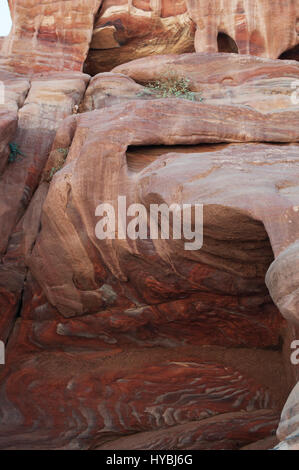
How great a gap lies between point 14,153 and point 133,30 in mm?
9357

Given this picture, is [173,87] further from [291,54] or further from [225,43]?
[291,54]

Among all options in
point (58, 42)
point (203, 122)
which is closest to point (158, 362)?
point (203, 122)

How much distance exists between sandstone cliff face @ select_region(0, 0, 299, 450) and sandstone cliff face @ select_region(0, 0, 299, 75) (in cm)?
472

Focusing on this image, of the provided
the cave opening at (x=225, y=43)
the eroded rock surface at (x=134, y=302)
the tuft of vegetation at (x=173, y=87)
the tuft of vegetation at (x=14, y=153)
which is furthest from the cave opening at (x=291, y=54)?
the tuft of vegetation at (x=14, y=153)

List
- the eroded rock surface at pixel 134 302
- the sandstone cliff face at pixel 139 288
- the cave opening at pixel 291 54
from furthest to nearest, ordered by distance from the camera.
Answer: the cave opening at pixel 291 54 → the eroded rock surface at pixel 134 302 → the sandstone cliff face at pixel 139 288

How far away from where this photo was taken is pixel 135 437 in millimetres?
9867

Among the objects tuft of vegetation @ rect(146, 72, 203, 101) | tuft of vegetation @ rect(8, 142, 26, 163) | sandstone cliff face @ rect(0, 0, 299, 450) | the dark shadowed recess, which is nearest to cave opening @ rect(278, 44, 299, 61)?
the dark shadowed recess

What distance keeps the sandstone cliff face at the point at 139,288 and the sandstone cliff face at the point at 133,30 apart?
186 inches

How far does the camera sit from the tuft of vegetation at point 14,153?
11.2 m

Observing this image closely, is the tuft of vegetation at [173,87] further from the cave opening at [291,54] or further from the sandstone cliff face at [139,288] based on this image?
the cave opening at [291,54]

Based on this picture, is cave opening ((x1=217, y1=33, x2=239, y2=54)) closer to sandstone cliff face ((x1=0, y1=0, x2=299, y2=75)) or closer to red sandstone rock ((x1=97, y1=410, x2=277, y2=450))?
sandstone cliff face ((x1=0, y1=0, x2=299, y2=75))

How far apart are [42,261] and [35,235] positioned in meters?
0.62

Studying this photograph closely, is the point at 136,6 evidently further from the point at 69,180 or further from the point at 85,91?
the point at 69,180

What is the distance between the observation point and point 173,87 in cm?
1239
